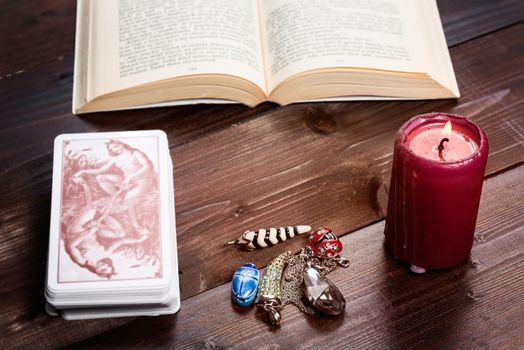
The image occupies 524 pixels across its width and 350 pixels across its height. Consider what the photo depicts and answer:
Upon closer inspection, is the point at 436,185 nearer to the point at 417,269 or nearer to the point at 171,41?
the point at 417,269

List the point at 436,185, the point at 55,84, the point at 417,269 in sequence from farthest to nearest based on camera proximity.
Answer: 1. the point at 55,84
2. the point at 417,269
3. the point at 436,185

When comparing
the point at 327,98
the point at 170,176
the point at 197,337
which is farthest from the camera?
the point at 327,98

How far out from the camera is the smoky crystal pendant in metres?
0.94

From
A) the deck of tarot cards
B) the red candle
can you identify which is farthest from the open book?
the red candle

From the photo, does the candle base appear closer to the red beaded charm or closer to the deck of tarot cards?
the red beaded charm

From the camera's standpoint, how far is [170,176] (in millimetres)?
1057

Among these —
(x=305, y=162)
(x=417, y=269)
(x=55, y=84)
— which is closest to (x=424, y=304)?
(x=417, y=269)

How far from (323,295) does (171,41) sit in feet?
1.50

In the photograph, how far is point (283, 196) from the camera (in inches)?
42.7

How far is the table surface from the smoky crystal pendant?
0.02m

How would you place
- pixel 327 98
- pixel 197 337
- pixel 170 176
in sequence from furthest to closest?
1. pixel 327 98
2. pixel 170 176
3. pixel 197 337

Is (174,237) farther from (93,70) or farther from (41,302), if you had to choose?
(93,70)

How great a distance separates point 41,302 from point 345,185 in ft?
1.32

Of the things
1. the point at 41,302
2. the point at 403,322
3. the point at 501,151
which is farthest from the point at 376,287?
the point at 41,302
